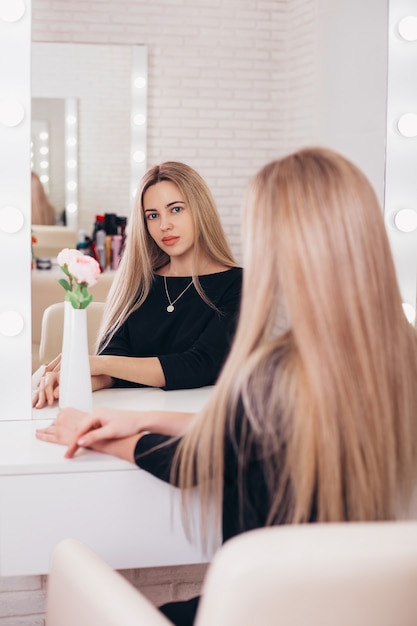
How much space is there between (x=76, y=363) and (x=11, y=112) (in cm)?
48

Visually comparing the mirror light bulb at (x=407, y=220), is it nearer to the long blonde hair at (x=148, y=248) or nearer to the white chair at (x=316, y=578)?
the long blonde hair at (x=148, y=248)

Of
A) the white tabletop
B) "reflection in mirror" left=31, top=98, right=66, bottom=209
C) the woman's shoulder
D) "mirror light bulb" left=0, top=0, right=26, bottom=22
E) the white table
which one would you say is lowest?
the white table

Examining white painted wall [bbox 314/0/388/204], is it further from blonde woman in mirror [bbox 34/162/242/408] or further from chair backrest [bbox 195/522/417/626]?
chair backrest [bbox 195/522/417/626]

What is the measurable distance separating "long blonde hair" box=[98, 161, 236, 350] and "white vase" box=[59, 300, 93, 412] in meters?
0.23

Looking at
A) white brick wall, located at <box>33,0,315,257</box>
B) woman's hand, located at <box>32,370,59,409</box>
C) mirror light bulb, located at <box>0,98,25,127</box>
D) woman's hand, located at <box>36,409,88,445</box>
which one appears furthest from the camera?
white brick wall, located at <box>33,0,315,257</box>

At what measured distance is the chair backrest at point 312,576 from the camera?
0.74 m

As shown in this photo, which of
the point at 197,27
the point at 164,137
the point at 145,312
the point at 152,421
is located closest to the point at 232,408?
the point at 152,421

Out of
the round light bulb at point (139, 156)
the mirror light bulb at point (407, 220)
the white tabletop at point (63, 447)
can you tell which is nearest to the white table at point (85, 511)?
the white tabletop at point (63, 447)

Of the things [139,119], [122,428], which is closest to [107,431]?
[122,428]

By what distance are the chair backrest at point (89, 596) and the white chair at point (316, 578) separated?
0.48 feet

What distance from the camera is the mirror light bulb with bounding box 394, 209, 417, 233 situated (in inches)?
68.0

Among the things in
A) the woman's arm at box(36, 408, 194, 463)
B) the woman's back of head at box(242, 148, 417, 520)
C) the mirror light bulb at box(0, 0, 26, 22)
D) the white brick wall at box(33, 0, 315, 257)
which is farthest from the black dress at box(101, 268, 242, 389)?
the woman's back of head at box(242, 148, 417, 520)

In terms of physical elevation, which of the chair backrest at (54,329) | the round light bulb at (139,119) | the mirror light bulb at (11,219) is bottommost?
the chair backrest at (54,329)

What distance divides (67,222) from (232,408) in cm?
117
